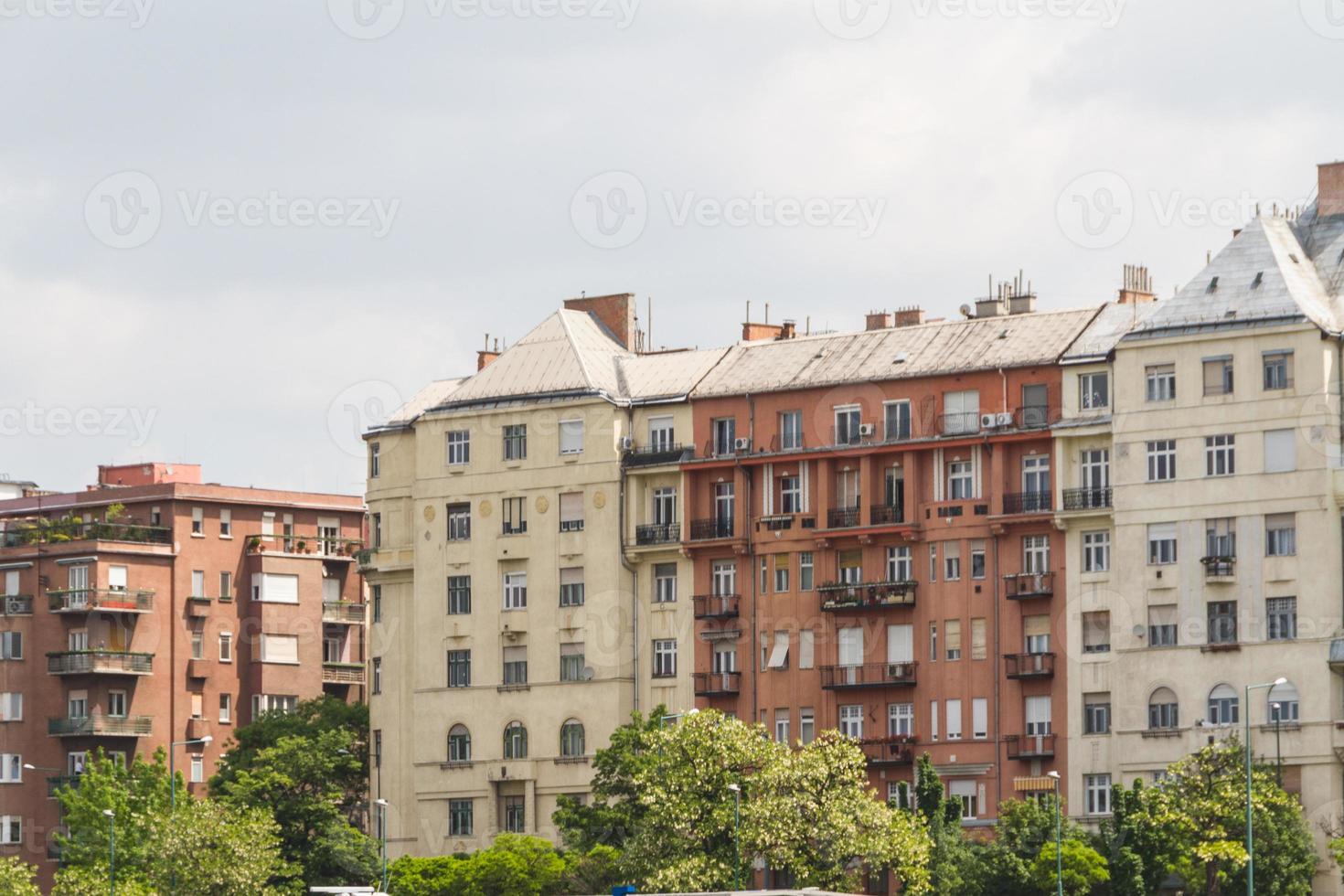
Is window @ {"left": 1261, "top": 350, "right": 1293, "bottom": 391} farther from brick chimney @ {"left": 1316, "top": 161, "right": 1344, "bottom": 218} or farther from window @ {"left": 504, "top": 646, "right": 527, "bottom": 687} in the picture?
window @ {"left": 504, "top": 646, "right": 527, "bottom": 687}

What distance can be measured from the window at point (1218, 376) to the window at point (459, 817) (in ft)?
128

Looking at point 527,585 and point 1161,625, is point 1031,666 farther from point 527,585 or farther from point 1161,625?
point 527,585

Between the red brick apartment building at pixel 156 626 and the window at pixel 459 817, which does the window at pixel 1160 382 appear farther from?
the red brick apartment building at pixel 156 626

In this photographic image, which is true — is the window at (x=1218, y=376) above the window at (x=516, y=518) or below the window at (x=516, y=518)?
above

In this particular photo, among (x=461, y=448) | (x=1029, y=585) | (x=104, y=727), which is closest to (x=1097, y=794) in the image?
(x=1029, y=585)

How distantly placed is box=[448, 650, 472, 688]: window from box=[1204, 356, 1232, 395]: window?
37.1 m

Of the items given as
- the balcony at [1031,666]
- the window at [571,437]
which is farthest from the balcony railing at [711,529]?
the balcony at [1031,666]

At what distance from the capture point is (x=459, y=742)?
135m

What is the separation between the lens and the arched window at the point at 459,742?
135 m

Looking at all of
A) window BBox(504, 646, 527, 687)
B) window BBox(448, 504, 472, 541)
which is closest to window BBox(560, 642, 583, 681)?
window BBox(504, 646, 527, 687)

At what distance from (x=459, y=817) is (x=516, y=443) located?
56.1 feet

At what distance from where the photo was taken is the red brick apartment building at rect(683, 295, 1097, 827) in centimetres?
12162

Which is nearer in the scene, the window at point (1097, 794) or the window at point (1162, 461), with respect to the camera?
the window at point (1097, 794)

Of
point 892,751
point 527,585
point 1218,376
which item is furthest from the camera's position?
point 527,585
